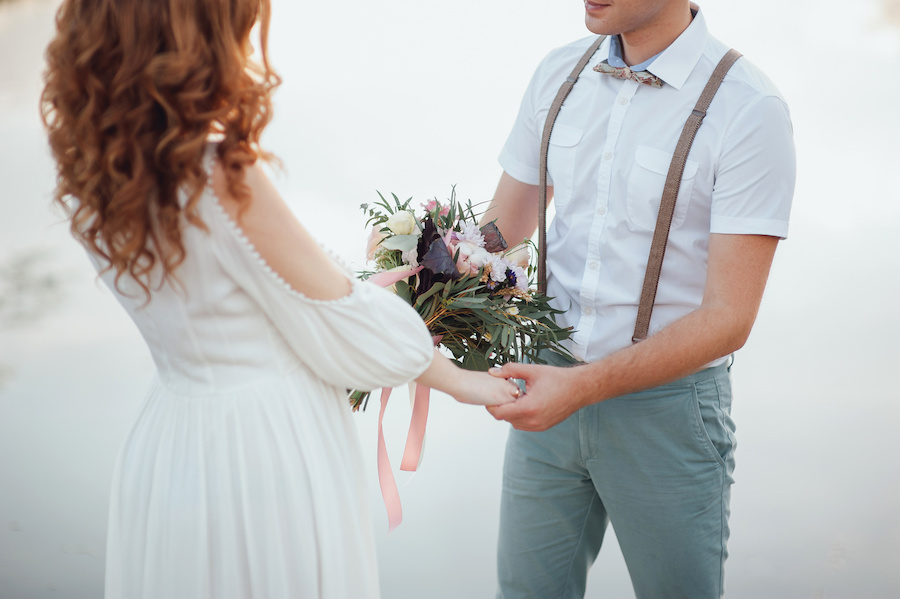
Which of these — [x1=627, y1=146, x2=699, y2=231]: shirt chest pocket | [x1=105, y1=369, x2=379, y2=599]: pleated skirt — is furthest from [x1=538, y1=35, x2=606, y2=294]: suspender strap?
[x1=105, y1=369, x2=379, y2=599]: pleated skirt

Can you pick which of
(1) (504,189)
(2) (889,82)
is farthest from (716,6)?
(1) (504,189)

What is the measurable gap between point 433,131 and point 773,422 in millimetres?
2399

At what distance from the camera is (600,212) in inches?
65.9

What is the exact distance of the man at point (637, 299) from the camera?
1.52m

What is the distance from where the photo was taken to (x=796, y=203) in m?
4.68

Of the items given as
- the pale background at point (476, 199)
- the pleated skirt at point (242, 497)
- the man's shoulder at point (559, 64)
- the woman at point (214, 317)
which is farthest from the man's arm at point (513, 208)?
the pale background at point (476, 199)

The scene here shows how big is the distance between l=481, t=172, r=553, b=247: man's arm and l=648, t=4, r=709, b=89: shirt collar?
43 cm

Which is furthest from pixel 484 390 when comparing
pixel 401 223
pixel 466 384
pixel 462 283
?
pixel 401 223

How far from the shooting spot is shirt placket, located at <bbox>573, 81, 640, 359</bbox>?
1665 mm

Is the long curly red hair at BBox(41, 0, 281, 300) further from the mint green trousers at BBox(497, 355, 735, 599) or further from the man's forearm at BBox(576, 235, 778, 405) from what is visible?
the mint green trousers at BBox(497, 355, 735, 599)

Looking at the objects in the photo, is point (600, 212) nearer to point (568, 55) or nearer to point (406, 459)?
point (568, 55)

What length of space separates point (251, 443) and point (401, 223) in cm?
56

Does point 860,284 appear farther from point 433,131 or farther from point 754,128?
point 754,128

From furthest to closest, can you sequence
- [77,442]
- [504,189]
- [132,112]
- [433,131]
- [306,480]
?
[433,131], [77,442], [504,189], [306,480], [132,112]
